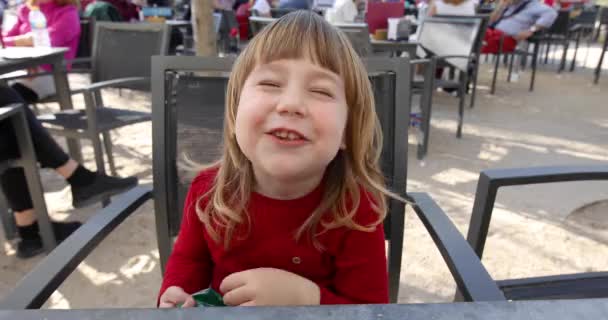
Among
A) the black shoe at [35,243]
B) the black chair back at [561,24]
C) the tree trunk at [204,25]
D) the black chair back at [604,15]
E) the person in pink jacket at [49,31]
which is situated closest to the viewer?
the black shoe at [35,243]

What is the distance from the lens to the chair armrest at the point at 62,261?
2.50ft

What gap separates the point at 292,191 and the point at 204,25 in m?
2.00

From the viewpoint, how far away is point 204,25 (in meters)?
2.67

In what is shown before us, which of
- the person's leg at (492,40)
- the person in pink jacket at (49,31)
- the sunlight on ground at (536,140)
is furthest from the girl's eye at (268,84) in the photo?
the person's leg at (492,40)

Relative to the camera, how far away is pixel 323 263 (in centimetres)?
95

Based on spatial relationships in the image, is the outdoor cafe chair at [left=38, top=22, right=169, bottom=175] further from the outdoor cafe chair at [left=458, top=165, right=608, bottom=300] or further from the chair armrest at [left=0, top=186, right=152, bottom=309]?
the outdoor cafe chair at [left=458, top=165, right=608, bottom=300]

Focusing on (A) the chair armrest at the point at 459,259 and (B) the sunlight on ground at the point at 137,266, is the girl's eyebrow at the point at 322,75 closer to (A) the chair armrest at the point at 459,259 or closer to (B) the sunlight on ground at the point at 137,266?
(A) the chair armrest at the point at 459,259

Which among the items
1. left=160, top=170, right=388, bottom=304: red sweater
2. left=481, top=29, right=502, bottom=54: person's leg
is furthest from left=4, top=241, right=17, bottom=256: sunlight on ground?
left=481, top=29, right=502, bottom=54: person's leg

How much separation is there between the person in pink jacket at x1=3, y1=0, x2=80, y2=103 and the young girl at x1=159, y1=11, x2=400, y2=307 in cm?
232

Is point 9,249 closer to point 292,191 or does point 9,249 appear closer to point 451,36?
point 292,191

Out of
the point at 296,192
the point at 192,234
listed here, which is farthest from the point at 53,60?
the point at 296,192

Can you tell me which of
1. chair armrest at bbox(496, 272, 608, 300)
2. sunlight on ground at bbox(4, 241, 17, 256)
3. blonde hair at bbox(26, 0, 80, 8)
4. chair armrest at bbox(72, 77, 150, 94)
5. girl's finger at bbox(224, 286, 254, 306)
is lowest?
sunlight on ground at bbox(4, 241, 17, 256)

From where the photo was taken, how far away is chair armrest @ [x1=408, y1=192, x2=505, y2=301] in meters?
0.81

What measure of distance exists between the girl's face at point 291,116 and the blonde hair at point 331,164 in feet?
0.12
